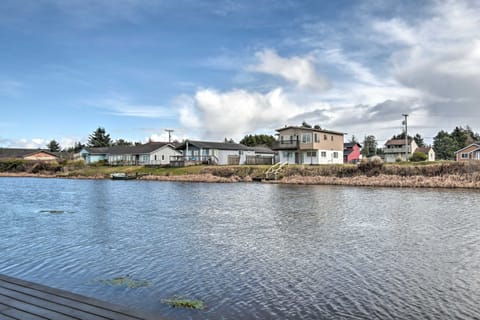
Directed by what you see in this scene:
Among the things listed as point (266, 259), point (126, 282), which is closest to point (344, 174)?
point (266, 259)

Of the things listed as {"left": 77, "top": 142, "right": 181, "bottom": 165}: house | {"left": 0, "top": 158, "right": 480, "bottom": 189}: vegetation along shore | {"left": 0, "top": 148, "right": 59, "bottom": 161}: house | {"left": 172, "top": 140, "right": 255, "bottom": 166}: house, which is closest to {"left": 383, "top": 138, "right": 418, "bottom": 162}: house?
{"left": 172, "top": 140, "right": 255, "bottom": 166}: house

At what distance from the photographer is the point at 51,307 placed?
630cm

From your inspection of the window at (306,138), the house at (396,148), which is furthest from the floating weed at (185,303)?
the house at (396,148)

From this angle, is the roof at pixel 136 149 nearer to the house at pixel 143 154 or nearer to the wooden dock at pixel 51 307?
the house at pixel 143 154

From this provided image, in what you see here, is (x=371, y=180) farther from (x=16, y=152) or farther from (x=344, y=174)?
(x=16, y=152)

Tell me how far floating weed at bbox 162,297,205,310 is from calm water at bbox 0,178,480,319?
0.20 metres

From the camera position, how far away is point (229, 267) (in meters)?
11.3

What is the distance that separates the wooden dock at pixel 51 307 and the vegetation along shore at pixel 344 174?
40546 mm

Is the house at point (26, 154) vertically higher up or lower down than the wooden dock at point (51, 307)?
higher up

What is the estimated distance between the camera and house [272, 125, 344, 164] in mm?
58250

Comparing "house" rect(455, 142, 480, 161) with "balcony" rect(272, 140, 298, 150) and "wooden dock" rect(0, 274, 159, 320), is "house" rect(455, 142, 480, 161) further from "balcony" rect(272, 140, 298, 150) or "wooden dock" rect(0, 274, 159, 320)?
"wooden dock" rect(0, 274, 159, 320)

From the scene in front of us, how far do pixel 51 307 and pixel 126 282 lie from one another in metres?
3.54

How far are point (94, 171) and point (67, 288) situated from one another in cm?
6638

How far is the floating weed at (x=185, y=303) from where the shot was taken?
820cm
